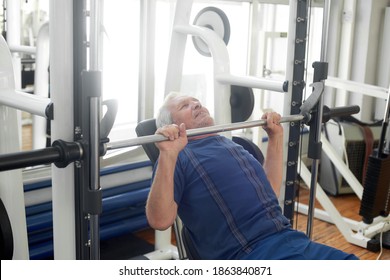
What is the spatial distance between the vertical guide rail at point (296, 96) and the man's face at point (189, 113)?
25.6 inches

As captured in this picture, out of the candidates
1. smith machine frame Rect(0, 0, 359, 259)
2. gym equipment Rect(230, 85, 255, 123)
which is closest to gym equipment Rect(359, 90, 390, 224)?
gym equipment Rect(230, 85, 255, 123)

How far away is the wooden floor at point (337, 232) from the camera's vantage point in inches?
143

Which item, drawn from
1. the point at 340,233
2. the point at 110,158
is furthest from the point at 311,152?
the point at 340,233

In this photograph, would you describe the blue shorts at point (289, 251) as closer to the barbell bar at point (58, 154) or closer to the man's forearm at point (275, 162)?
the man's forearm at point (275, 162)

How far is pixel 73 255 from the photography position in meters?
1.85

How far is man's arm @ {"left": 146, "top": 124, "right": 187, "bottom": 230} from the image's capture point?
1850 mm

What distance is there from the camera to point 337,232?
4.04m

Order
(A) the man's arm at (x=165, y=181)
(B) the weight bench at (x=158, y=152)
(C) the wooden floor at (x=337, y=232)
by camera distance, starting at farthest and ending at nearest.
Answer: (C) the wooden floor at (x=337, y=232), (B) the weight bench at (x=158, y=152), (A) the man's arm at (x=165, y=181)

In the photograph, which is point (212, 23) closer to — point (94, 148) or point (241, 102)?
point (241, 102)

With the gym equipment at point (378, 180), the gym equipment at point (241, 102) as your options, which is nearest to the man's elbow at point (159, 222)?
the gym equipment at point (241, 102)

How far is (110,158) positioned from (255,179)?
3.26ft
